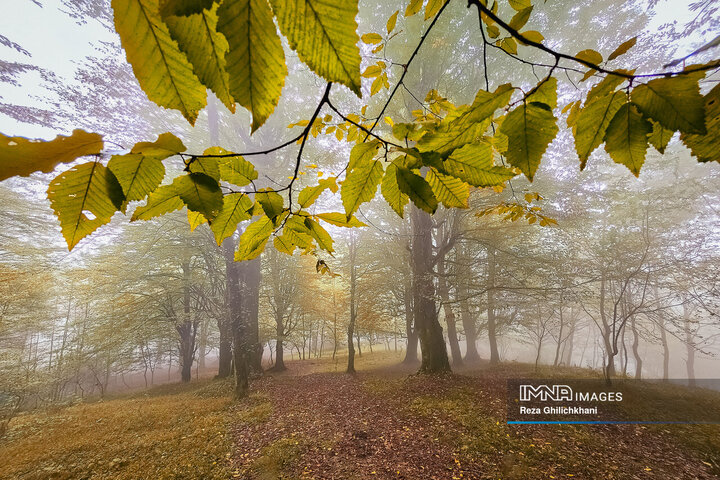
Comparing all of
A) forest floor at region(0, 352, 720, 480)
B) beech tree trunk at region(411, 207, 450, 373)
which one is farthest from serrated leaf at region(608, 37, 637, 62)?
beech tree trunk at region(411, 207, 450, 373)

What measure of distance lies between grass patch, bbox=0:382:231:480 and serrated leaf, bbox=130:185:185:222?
17.2 ft

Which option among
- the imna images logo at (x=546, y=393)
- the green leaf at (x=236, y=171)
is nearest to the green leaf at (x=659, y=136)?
the green leaf at (x=236, y=171)

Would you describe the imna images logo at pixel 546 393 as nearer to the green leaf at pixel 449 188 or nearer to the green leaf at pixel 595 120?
the green leaf at pixel 449 188

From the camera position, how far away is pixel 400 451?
4348 millimetres

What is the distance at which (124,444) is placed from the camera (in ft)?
17.0

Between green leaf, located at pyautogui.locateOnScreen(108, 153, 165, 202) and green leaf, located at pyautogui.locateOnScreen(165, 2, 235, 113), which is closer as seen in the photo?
green leaf, located at pyautogui.locateOnScreen(165, 2, 235, 113)

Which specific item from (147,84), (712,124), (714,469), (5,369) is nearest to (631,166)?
(712,124)

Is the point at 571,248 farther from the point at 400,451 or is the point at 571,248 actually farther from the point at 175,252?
the point at 175,252

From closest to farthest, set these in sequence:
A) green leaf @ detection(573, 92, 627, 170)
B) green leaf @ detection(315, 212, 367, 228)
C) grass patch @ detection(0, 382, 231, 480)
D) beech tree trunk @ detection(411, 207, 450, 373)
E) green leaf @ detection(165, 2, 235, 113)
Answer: green leaf @ detection(165, 2, 235, 113)
green leaf @ detection(573, 92, 627, 170)
green leaf @ detection(315, 212, 367, 228)
grass patch @ detection(0, 382, 231, 480)
beech tree trunk @ detection(411, 207, 450, 373)

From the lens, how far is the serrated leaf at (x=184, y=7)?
258mm

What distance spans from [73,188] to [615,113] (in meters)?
1.18

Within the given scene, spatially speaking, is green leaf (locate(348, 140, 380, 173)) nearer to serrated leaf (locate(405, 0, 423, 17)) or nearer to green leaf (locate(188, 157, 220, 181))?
green leaf (locate(188, 157, 220, 181))

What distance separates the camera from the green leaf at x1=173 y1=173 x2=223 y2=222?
2.12 feet

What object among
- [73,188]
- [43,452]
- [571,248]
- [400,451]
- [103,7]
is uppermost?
[103,7]
